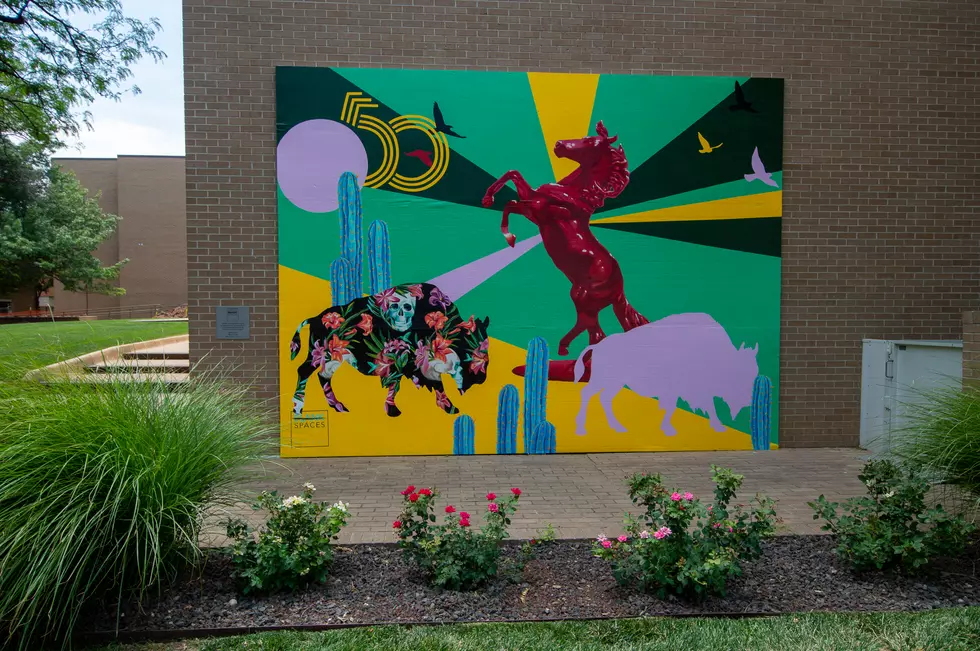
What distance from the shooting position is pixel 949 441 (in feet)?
15.1

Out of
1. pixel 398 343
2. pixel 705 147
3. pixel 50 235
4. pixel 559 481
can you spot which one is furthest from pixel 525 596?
pixel 50 235

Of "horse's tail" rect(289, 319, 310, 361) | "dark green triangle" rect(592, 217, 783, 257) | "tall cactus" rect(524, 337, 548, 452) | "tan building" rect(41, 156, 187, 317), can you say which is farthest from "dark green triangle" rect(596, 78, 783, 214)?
"tan building" rect(41, 156, 187, 317)

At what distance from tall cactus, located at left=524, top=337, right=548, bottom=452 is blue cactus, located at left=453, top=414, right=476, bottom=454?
63 centimetres

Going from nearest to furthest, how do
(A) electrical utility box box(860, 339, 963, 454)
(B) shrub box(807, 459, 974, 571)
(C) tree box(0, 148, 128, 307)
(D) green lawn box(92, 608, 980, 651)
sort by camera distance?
(D) green lawn box(92, 608, 980, 651) → (B) shrub box(807, 459, 974, 571) → (A) electrical utility box box(860, 339, 963, 454) → (C) tree box(0, 148, 128, 307)

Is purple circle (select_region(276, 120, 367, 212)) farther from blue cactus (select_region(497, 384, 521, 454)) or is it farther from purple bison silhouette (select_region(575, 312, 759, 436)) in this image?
purple bison silhouette (select_region(575, 312, 759, 436))

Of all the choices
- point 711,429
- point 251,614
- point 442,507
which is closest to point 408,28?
point 442,507

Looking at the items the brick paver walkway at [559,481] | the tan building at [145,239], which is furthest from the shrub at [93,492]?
the tan building at [145,239]

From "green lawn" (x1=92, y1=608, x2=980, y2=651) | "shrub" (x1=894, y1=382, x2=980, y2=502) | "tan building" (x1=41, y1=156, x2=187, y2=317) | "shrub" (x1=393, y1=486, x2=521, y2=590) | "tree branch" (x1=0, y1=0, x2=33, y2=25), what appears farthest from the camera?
"tan building" (x1=41, y1=156, x2=187, y2=317)

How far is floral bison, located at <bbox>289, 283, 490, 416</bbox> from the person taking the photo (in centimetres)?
794

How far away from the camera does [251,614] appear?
384 cm

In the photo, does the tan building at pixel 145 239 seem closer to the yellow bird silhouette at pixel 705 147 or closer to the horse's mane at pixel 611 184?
the horse's mane at pixel 611 184

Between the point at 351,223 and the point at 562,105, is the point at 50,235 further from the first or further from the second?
the point at 562,105

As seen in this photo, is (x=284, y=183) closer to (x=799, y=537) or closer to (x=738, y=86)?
(x=738, y=86)

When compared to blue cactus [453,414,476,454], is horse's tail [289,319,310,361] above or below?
above
